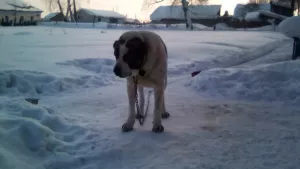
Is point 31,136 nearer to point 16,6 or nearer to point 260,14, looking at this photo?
point 260,14

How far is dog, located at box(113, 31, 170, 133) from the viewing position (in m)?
2.90

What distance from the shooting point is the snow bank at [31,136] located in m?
2.52

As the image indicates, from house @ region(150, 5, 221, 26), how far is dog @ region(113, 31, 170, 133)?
59.2 metres

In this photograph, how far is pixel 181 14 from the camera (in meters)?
63.3

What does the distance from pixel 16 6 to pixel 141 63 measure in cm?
6622

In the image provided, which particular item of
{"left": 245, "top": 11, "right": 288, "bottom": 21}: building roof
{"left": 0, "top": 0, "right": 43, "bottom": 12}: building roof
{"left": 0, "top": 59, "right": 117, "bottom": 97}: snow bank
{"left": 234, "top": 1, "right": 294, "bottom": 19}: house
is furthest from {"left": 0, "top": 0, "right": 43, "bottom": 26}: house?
{"left": 0, "top": 59, "right": 117, "bottom": 97}: snow bank

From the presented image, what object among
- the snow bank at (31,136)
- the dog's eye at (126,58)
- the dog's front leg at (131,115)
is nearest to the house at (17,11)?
the snow bank at (31,136)

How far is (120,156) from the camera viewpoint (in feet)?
9.05

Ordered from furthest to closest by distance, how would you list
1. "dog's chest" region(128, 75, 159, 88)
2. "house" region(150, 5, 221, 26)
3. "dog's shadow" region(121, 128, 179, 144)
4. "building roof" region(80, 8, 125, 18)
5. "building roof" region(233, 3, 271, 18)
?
"building roof" region(80, 8, 125, 18)
"house" region(150, 5, 221, 26)
"building roof" region(233, 3, 271, 18)
"dog's chest" region(128, 75, 159, 88)
"dog's shadow" region(121, 128, 179, 144)

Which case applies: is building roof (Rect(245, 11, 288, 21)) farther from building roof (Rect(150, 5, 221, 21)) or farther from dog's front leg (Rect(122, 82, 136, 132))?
dog's front leg (Rect(122, 82, 136, 132))

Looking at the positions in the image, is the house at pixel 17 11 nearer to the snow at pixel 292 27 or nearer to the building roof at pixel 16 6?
the building roof at pixel 16 6

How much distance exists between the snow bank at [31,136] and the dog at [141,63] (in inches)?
30.5

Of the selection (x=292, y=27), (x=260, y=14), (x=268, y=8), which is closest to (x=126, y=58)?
(x=292, y=27)

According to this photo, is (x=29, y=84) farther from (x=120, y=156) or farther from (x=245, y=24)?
(x=245, y=24)
